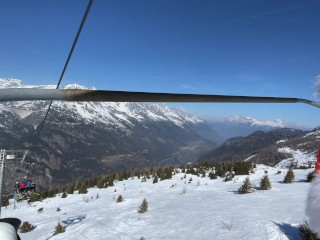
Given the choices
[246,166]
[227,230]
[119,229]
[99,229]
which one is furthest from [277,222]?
[246,166]

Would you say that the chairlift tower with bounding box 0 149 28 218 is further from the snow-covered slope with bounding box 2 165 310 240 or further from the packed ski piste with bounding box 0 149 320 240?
the snow-covered slope with bounding box 2 165 310 240

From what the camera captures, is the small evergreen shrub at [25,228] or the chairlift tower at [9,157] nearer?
the chairlift tower at [9,157]

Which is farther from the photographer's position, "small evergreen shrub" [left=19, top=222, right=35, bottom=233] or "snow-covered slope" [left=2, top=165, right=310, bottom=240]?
"small evergreen shrub" [left=19, top=222, right=35, bottom=233]

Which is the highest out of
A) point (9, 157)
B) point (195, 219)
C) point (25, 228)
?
point (9, 157)

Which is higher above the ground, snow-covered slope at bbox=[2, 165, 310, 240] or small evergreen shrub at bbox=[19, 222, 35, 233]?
snow-covered slope at bbox=[2, 165, 310, 240]

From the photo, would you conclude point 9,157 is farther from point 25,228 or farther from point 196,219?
point 196,219

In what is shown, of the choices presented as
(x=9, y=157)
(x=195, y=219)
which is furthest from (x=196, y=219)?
(x=9, y=157)

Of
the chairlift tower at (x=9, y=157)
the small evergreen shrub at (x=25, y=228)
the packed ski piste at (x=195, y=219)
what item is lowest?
the small evergreen shrub at (x=25, y=228)

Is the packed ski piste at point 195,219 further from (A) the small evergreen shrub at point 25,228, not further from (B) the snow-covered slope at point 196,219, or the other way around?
(A) the small evergreen shrub at point 25,228

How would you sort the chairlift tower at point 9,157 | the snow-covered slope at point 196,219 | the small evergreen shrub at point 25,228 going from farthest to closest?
the small evergreen shrub at point 25,228 → the chairlift tower at point 9,157 → the snow-covered slope at point 196,219

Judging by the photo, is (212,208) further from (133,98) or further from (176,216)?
(133,98)

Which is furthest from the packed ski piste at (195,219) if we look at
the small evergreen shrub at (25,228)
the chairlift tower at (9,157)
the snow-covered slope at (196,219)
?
the chairlift tower at (9,157)

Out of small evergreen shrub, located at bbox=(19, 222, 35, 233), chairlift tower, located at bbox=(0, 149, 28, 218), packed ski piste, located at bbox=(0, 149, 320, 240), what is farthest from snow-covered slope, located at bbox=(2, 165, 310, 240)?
chairlift tower, located at bbox=(0, 149, 28, 218)
